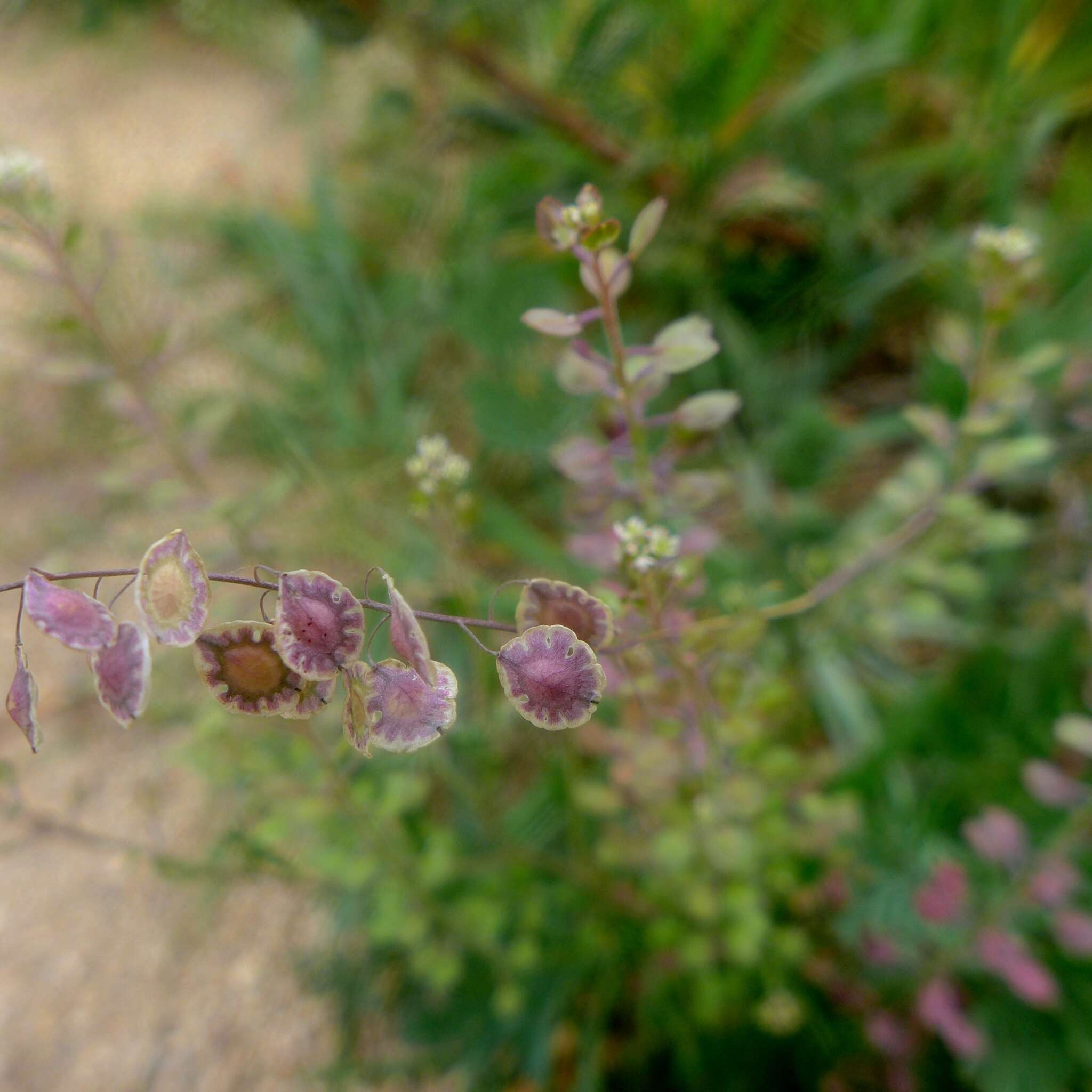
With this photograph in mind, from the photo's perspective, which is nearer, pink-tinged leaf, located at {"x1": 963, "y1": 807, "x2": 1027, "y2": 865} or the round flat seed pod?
the round flat seed pod

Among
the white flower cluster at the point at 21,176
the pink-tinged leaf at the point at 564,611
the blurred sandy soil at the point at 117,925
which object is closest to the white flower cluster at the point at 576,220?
the pink-tinged leaf at the point at 564,611

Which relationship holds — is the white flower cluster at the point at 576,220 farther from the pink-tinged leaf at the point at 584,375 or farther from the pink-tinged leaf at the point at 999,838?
the pink-tinged leaf at the point at 999,838

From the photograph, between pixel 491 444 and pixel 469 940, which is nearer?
pixel 469 940

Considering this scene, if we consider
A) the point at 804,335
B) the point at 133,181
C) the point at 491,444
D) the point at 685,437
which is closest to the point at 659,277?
the point at 804,335

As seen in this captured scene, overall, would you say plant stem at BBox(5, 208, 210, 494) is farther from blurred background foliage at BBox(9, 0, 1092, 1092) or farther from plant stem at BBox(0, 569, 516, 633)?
plant stem at BBox(0, 569, 516, 633)

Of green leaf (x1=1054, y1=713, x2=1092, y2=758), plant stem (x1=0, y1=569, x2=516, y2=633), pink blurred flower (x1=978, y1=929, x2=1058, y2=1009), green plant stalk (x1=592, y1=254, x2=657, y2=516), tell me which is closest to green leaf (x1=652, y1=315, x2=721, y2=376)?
green plant stalk (x1=592, y1=254, x2=657, y2=516)

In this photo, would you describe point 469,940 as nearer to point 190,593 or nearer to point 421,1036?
point 421,1036
